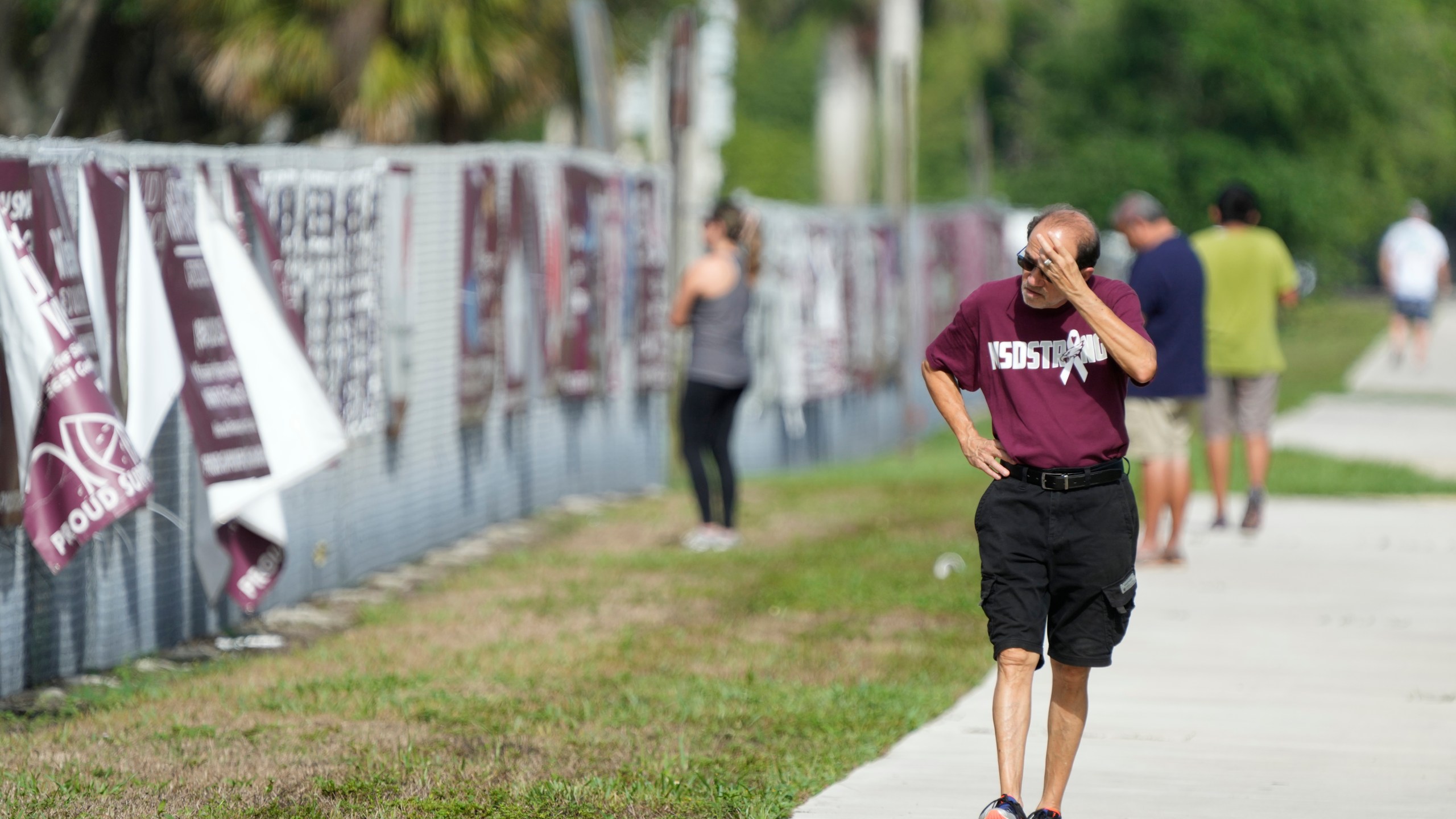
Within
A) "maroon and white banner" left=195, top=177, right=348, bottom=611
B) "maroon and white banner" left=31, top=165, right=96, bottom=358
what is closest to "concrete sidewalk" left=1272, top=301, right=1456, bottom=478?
"maroon and white banner" left=195, top=177, right=348, bottom=611

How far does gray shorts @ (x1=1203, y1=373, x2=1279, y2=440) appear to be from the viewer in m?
11.4

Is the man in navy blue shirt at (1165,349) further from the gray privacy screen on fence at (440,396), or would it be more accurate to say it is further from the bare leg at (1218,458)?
the gray privacy screen on fence at (440,396)

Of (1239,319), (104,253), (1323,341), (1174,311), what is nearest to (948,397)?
(104,253)

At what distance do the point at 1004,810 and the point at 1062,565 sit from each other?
633 millimetres

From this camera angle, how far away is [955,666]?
26.1ft

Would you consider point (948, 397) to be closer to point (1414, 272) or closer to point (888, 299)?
point (888, 299)

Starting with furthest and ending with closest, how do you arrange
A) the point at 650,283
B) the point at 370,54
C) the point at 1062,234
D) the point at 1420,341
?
the point at 1420,341 → the point at 370,54 → the point at 650,283 → the point at 1062,234

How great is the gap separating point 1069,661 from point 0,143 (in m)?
3.60

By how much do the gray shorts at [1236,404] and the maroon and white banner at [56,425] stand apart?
643cm

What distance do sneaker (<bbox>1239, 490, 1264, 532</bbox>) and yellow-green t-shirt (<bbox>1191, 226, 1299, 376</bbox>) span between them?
3.12ft

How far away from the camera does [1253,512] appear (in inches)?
471

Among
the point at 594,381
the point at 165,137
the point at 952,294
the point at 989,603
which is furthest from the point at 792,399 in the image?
the point at 989,603

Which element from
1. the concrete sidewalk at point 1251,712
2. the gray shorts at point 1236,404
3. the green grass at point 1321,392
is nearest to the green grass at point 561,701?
the concrete sidewalk at point 1251,712

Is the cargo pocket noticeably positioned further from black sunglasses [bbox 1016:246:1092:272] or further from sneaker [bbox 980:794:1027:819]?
black sunglasses [bbox 1016:246:1092:272]
